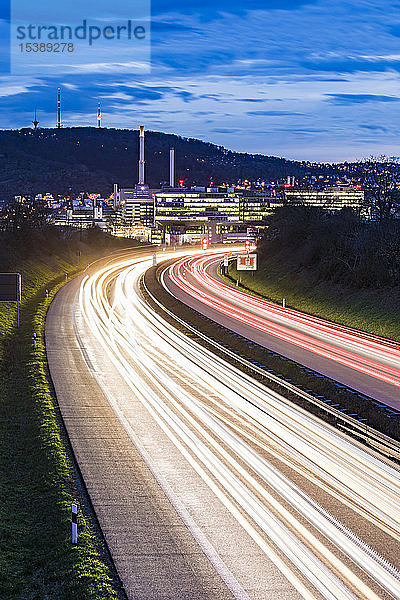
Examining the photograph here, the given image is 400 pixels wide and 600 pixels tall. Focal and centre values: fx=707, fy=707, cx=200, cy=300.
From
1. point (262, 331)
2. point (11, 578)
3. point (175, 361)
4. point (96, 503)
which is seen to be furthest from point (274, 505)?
point (262, 331)

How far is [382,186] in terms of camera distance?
81.3 metres

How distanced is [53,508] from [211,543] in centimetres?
451

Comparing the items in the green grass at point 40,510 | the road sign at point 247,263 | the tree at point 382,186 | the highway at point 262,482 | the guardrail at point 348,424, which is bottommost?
the green grass at point 40,510

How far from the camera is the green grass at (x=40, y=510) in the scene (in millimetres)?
14078

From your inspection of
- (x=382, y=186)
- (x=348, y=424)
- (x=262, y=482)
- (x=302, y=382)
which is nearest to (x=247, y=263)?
(x=382, y=186)

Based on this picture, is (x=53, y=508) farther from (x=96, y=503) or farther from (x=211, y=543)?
(x=211, y=543)

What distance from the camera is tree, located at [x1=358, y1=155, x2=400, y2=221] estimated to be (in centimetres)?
7531

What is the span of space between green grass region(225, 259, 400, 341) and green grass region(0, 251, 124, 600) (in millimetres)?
24641

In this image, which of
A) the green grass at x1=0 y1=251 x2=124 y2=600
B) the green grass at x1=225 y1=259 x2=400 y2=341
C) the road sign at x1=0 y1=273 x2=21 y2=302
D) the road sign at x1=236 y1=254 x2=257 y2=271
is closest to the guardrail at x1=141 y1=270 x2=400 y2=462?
the green grass at x1=0 y1=251 x2=124 y2=600

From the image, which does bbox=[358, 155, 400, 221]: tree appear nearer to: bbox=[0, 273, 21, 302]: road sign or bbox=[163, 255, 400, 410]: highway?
bbox=[163, 255, 400, 410]: highway

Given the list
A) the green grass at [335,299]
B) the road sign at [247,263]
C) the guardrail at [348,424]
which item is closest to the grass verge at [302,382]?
the guardrail at [348,424]

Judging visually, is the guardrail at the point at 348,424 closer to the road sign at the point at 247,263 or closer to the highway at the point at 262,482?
the highway at the point at 262,482

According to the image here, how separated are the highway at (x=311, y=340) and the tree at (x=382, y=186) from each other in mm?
18319

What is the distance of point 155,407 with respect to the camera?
27.4 metres
